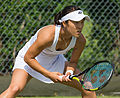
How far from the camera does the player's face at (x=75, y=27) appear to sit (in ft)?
10.3

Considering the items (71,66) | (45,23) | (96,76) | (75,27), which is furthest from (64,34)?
(45,23)

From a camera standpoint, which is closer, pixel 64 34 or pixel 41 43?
pixel 41 43

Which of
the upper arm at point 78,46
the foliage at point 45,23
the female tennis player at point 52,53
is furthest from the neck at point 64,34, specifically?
the foliage at point 45,23

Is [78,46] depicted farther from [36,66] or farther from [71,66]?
[36,66]

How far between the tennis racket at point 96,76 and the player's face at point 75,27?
32 centimetres

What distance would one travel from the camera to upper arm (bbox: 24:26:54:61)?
10.4 ft

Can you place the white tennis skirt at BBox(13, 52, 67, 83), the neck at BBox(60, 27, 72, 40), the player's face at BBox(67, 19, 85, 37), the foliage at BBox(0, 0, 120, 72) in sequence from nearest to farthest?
the player's face at BBox(67, 19, 85, 37)
the neck at BBox(60, 27, 72, 40)
the white tennis skirt at BBox(13, 52, 67, 83)
the foliage at BBox(0, 0, 120, 72)

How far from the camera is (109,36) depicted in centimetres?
536

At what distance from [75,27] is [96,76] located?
491 millimetres

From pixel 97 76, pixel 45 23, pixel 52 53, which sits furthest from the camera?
pixel 45 23

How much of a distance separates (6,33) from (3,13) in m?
0.27

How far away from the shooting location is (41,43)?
316 centimetres

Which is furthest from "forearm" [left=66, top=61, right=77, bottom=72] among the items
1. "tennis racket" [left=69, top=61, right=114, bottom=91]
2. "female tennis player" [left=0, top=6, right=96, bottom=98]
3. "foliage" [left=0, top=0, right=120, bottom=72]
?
"foliage" [left=0, top=0, right=120, bottom=72]

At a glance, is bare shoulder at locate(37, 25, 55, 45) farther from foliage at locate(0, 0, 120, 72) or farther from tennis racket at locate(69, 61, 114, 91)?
foliage at locate(0, 0, 120, 72)
